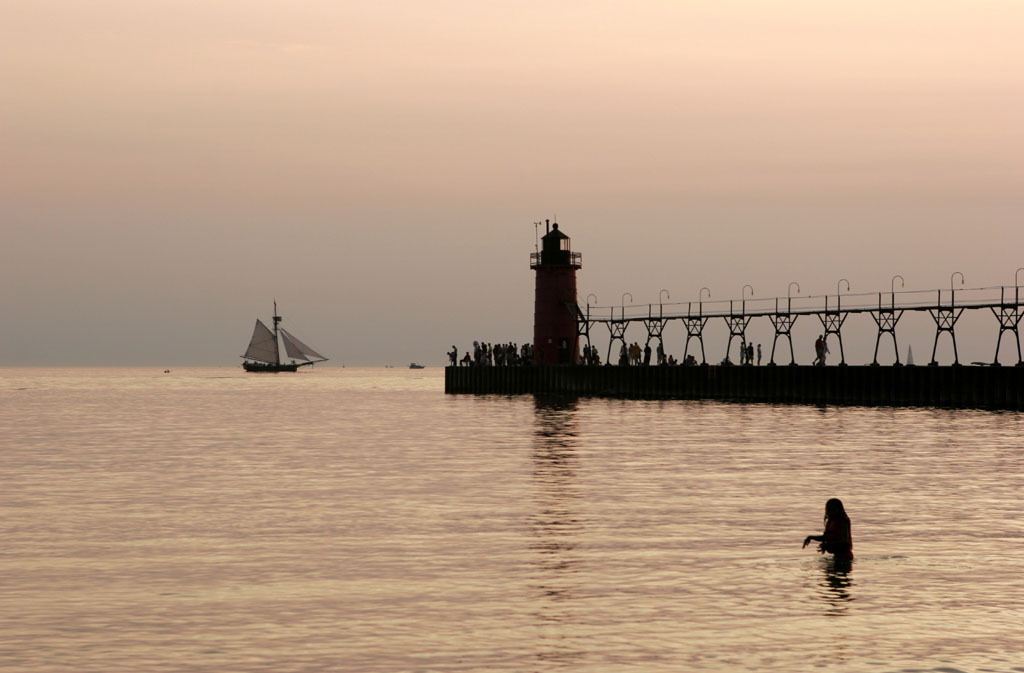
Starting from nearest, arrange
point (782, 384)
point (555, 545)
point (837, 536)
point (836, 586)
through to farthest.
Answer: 1. point (836, 586)
2. point (837, 536)
3. point (555, 545)
4. point (782, 384)

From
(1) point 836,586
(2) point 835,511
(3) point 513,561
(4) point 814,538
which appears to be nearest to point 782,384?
(4) point 814,538

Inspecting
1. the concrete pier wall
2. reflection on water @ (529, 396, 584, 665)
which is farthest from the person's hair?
Result: the concrete pier wall

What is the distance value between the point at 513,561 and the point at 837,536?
4.46 meters

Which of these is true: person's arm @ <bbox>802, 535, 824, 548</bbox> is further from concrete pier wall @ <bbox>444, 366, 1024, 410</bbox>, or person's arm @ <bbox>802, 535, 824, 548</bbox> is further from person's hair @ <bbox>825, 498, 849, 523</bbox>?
concrete pier wall @ <bbox>444, 366, 1024, 410</bbox>

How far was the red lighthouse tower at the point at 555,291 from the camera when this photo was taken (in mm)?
88688

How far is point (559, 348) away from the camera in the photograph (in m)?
91.2

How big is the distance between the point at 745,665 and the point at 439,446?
32551 millimetres

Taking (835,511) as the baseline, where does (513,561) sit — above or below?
below

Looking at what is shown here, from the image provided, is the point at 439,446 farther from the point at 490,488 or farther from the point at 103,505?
the point at 103,505

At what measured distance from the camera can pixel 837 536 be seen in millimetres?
18953

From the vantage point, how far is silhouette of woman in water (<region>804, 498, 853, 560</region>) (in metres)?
18.9

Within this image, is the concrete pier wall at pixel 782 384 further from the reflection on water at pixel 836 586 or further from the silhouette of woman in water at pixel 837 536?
the reflection on water at pixel 836 586

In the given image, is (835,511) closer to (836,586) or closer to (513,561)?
(836,586)

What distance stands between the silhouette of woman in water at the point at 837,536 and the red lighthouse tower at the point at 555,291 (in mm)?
69561
